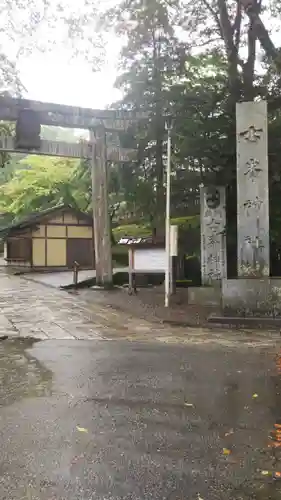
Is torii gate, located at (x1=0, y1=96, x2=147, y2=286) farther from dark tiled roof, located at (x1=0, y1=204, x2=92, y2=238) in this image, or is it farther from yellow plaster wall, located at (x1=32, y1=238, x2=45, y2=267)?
yellow plaster wall, located at (x1=32, y1=238, x2=45, y2=267)

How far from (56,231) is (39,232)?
111 cm

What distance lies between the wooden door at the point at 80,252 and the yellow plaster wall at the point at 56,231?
2.02 feet

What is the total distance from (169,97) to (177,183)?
8.46ft

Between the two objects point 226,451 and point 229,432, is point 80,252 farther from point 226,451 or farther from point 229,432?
point 226,451

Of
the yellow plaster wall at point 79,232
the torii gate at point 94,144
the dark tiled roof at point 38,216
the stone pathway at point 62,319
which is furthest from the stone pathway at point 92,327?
the yellow plaster wall at point 79,232

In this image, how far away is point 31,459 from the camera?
339cm

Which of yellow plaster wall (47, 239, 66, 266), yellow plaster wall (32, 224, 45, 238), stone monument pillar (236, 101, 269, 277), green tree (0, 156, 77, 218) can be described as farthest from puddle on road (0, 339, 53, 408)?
yellow plaster wall (47, 239, 66, 266)

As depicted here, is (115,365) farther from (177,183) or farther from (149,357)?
(177,183)

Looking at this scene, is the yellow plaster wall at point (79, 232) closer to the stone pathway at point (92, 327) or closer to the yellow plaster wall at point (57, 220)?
the yellow plaster wall at point (57, 220)

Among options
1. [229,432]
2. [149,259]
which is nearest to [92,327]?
[149,259]

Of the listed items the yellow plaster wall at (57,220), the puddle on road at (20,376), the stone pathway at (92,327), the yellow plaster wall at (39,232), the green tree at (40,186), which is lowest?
the stone pathway at (92,327)

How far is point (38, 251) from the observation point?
1211 inches

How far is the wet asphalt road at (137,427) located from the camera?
3037mm

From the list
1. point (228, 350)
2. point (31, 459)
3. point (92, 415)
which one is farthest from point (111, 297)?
point (31, 459)
